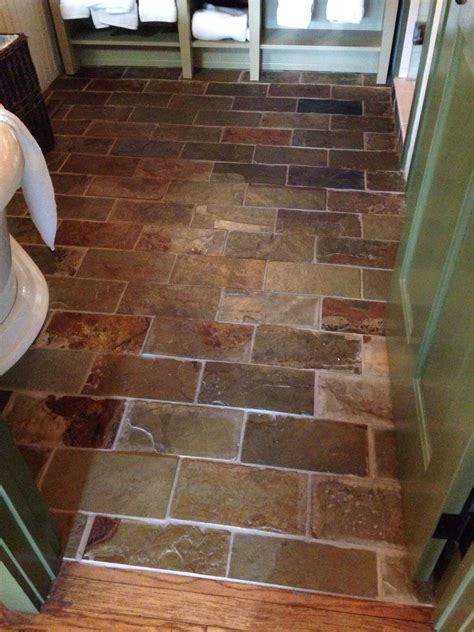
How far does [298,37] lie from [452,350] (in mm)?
2742

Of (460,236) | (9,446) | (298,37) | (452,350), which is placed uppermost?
(460,236)

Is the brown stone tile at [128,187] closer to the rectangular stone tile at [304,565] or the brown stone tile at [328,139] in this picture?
the brown stone tile at [328,139]

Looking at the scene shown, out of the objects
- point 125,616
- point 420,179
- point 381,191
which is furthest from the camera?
point 381,191

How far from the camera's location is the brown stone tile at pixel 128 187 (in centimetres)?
243

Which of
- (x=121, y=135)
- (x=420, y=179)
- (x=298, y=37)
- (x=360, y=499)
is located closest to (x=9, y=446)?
(x=360, y=499)

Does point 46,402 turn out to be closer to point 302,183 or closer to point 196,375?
point 196,375

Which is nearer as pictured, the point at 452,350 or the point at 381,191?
the point at 452,350

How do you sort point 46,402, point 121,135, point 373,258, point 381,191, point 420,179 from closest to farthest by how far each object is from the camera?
point 420,179 → point 46,402 → point 373,258 → point 381,191 → point 121,135

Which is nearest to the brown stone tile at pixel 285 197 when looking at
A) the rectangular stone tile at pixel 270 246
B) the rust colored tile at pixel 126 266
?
the rectangular stone tile at pixel 270 246

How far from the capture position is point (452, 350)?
1.01m

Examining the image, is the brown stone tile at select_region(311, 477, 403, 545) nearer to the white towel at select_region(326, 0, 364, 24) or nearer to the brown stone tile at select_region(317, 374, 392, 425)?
the brown stone tile at select_region(317, 374, 392, 425)

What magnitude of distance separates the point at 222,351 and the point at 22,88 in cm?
159

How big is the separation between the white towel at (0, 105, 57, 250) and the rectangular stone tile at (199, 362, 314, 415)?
2.02 feet

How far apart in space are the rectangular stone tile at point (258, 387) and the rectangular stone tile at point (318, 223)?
734 mm
